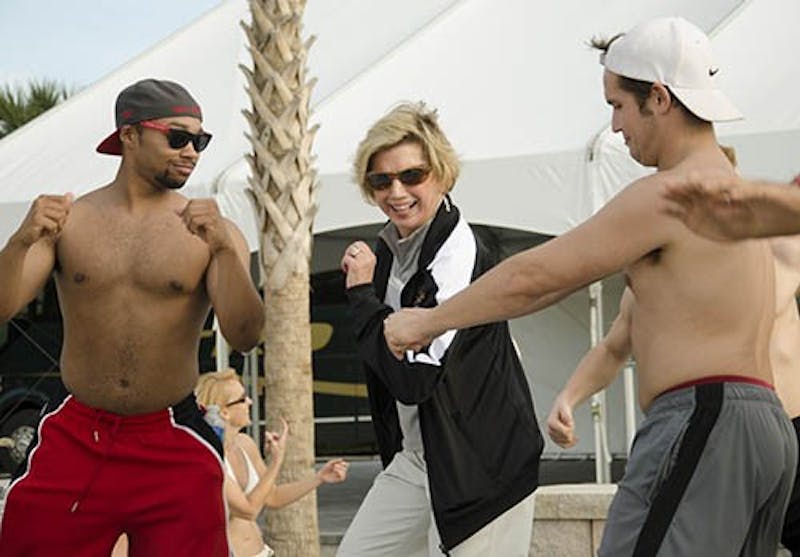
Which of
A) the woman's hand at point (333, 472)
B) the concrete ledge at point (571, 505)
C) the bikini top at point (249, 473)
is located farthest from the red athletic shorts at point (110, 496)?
the concrete ledge at point (571, 505)

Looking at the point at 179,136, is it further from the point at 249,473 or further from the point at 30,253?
the point at 249,473

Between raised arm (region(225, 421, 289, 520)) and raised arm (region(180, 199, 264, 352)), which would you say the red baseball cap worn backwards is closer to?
raised arm (region(180, 199, 264, 352))

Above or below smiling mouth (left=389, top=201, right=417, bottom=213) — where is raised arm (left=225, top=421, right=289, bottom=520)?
below

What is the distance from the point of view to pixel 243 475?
691 cm

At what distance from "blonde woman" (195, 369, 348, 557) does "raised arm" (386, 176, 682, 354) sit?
116 inches

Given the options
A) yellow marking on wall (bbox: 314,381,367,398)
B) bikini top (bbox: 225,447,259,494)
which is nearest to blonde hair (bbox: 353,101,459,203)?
bikini top (bbox: 225,447,259,494)

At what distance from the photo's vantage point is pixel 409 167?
457cm

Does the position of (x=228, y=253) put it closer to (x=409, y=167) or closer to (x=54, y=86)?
(x=409, y=167)

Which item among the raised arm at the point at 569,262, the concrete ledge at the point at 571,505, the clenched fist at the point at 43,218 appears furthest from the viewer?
the concrete ledge at the point at 571,505

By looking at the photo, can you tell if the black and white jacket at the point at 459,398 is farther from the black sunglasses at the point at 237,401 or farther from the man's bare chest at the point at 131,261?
the black sunglasses at the point at 237,401

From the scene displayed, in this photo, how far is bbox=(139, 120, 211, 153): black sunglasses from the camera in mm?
4676

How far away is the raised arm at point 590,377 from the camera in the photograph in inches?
160

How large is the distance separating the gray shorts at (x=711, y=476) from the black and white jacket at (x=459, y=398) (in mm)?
1076

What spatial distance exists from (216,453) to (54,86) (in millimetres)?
23734
